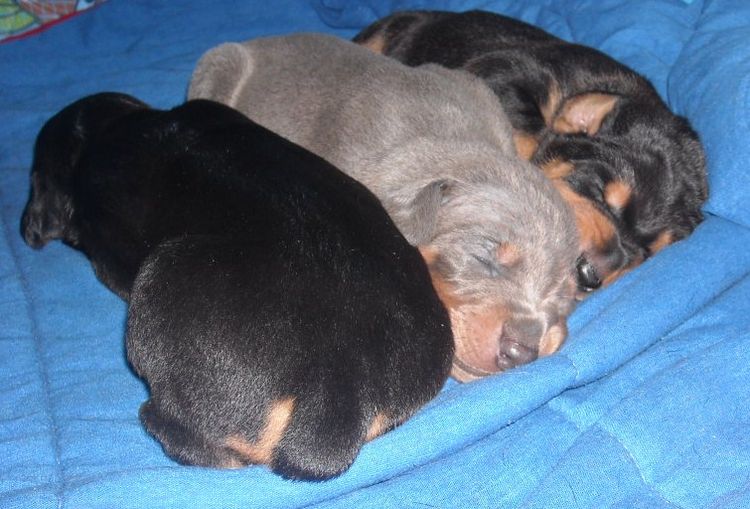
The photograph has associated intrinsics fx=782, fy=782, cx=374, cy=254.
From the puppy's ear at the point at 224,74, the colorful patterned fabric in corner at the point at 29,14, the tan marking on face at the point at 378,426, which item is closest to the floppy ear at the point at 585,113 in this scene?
the puppy's ear at the point at 224,74

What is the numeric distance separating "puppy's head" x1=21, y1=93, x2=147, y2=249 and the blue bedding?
0.54 feet

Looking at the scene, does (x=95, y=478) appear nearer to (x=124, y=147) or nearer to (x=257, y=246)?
(x=257, y=246)

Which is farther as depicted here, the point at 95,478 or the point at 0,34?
the point at 0,34

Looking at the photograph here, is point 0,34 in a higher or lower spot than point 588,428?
lower

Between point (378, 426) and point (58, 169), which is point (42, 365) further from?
point (378, 426)

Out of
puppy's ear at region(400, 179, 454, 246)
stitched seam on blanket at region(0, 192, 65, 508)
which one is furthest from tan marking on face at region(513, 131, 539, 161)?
stitched seam on blanket at region(0, 192, 65, 508)

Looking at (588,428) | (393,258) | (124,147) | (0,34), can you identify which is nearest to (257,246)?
(393,258)

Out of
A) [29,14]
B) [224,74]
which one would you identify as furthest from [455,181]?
[29,14]

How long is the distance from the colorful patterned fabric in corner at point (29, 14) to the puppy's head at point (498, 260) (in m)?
3.95

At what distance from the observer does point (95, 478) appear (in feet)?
8.54

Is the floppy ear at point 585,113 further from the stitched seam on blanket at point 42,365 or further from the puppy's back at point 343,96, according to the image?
the stitched seam on blanket at point 42,365

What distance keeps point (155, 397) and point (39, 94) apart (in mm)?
3415

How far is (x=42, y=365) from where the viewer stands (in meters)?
3.20

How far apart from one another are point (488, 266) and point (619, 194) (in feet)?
2.96
